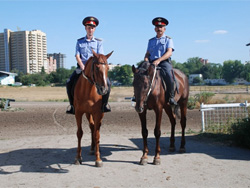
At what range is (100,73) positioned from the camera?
595 centimetres

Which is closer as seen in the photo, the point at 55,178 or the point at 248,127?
the point at 55,178

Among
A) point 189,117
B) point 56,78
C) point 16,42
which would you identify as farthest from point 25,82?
point 189,117

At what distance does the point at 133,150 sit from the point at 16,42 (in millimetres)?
164436

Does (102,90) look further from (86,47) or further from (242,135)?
(242,135)

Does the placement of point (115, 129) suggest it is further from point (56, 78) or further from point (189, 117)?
point (56, 78)

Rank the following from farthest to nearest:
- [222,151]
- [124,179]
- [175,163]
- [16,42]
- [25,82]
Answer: [16,42]
[25,82]
[222,151]
[175,163]
[124,179]

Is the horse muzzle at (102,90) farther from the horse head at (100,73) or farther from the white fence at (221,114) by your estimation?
Answer: the white fence at (221,114)

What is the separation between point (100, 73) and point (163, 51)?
2.46m

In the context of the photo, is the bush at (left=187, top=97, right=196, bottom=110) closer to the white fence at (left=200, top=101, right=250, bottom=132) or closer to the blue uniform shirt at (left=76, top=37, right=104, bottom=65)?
the white fence at (left=200, top=101, right=250, bottom=132)

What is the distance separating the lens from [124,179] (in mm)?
5656

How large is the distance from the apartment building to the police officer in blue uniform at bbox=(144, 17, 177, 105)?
159 meters

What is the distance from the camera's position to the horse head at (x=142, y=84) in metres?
6.18

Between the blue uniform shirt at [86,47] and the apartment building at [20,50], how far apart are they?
159m

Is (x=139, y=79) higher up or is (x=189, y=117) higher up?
(x=139, y=79)
